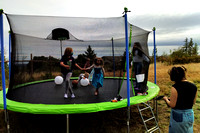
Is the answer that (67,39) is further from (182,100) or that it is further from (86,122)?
(182,100)

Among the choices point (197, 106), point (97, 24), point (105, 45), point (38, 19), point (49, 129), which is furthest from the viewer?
point (197, 106)

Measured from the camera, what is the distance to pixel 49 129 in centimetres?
264

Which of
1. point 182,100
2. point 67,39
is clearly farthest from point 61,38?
point 182,100

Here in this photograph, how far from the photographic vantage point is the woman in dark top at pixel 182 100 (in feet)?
4.83

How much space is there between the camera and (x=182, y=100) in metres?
1.49

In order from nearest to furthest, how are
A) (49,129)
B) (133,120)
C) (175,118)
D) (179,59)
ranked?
(175,118)
(49,129)
(133,120)
(179,59)

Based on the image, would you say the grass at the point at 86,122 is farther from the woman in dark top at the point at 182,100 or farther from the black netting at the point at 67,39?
the woman in dark top at the point at 182,100

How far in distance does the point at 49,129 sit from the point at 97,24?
2.14 metres

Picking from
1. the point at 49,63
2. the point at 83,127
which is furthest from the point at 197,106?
the point at 49,63

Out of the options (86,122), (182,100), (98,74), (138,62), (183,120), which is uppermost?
(138,62)

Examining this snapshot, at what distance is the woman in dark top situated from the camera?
147 centimetres

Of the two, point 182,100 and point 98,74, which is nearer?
point 182,100

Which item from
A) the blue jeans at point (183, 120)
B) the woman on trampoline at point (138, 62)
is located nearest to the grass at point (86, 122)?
the woman on trampoline at point (138, 62)

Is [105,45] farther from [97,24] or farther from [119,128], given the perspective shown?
[119,128]
